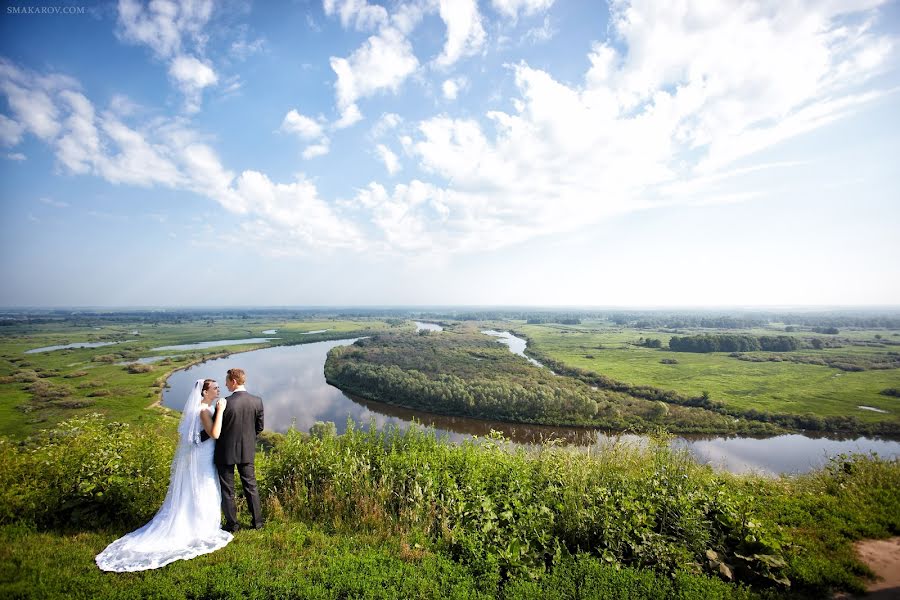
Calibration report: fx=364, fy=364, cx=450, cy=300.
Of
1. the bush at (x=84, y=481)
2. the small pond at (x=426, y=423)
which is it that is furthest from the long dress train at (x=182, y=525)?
the small pond at (x=426, y=423)

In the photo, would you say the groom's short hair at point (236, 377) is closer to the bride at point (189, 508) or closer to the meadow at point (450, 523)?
the bride at point (189, 508)

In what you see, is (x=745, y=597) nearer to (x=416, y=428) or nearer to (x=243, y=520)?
(x=416, y=428)

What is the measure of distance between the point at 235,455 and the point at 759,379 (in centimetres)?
7674

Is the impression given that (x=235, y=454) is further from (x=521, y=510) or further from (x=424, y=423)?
(x=424, y=423)

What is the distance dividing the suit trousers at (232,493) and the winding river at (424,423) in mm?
13183

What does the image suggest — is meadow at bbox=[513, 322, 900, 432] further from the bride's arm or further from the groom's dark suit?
the bride's arm

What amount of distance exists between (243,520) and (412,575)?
311 centimetres

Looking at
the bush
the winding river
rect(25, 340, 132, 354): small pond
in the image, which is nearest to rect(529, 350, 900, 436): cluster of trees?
the winding river

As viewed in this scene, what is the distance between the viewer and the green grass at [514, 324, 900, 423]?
4532 centimetres

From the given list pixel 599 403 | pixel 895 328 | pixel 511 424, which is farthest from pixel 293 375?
pixel 895 328

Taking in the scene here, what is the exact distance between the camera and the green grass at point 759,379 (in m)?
45.3

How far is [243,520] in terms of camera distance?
5887 mm

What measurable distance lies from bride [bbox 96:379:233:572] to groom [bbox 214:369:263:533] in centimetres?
11

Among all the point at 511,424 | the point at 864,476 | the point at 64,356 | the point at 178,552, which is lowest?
the point at 511,424
